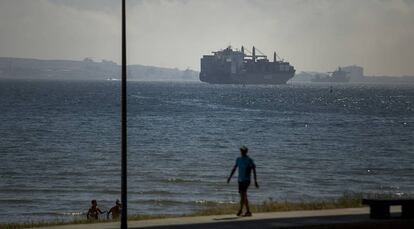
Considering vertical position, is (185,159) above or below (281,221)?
below

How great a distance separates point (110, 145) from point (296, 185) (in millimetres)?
27685

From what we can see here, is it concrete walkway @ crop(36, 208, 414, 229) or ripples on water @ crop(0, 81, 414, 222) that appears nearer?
concrete walkway @ crop(36, 208, 414, 229)

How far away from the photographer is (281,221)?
58.1 feet

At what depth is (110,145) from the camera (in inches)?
2537

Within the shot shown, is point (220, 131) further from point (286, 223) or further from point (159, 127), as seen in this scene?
point (286, 223)

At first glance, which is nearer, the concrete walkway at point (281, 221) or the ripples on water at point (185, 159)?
the concrete walkway at point (281, 221)

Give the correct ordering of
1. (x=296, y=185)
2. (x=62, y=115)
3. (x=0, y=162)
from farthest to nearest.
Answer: (x=62, y=115), (x=0, y=162), (x=296, y=185)

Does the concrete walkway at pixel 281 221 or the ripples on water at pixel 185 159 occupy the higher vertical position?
the concrete walkway at pixel 281 221

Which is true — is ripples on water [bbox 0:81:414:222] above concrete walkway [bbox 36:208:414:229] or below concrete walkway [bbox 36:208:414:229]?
below

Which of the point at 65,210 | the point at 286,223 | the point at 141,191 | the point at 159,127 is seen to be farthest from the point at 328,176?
the point at 159,127

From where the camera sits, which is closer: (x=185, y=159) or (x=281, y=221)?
(x=281, y=221)

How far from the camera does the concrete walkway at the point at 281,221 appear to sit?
17.0 m

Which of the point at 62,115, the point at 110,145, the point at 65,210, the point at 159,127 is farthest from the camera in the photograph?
the point at 62,115

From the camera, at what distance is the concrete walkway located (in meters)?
17.0
